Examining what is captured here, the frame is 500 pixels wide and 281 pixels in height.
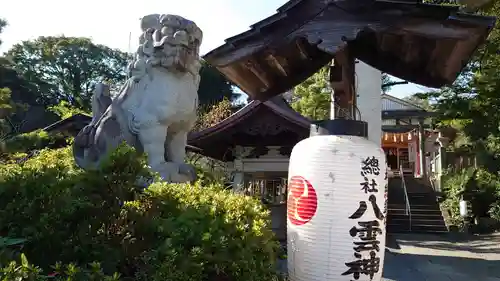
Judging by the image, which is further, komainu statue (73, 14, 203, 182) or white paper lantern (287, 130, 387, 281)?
komainu statue (73, 14, 203, 182)

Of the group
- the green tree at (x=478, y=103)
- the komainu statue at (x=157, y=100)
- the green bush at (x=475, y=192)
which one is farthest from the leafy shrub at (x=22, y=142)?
the green bush at (x=475, y=192)

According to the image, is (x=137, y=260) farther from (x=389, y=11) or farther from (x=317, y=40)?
(x=389, y=11)

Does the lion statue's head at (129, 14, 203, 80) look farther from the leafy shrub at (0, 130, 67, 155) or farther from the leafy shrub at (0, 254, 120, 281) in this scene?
the leafy shrub at (0, 130, 67, 155)

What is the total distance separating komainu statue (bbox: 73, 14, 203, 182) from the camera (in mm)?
5562

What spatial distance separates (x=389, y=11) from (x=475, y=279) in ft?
20.9

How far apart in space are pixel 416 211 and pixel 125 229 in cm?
1667

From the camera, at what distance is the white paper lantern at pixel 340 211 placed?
312 centimetres

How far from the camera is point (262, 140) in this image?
10.0 meters

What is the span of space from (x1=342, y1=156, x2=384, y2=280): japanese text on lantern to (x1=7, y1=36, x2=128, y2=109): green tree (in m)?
35.6

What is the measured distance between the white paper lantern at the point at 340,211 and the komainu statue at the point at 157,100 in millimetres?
2610

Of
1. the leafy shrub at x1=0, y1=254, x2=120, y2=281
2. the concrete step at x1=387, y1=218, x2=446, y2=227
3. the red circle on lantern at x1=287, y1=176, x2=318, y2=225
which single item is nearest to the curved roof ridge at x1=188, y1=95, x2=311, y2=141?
the red circle on lantern at x1=287, y1=176, x2=318, y2=225

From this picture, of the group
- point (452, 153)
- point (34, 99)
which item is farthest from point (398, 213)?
point (34, 99)

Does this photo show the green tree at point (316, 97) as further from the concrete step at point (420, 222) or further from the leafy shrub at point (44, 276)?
the leafy shrub at point (44, 276)

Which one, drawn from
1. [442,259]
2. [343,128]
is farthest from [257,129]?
[343,128]
